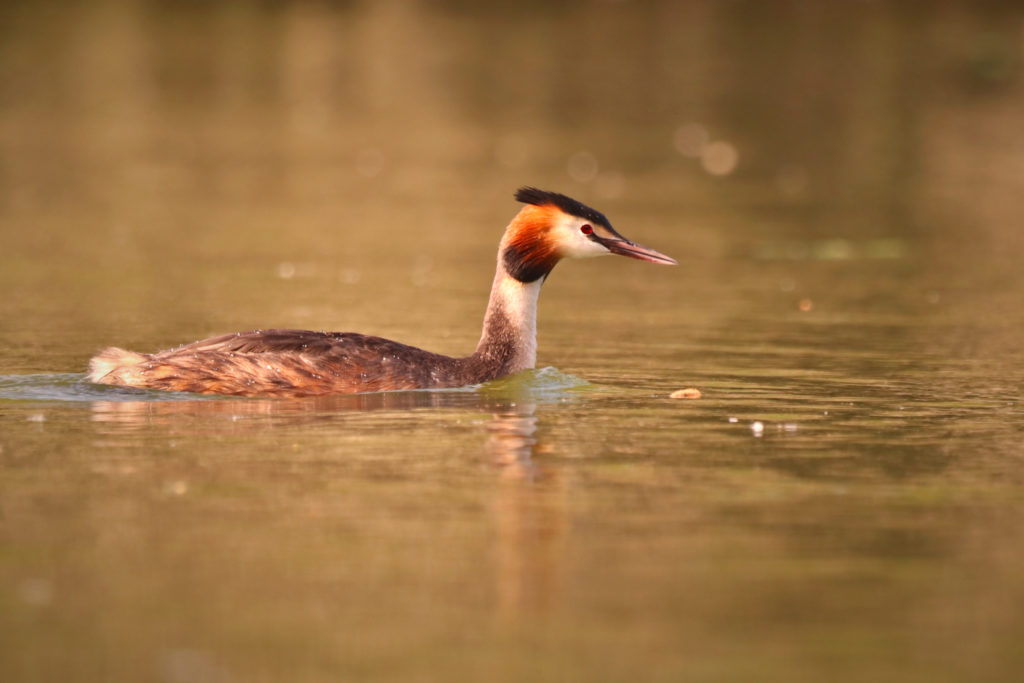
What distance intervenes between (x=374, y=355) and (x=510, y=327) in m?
1.33

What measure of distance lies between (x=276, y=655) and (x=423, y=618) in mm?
774

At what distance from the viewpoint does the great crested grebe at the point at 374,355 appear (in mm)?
13500

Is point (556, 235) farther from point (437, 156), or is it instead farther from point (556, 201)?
point (437, 156)

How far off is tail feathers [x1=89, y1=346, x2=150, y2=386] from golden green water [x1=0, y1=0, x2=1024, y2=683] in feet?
0.71

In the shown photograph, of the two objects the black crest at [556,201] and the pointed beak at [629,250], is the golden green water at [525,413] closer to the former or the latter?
the pointed beak at [629,250]

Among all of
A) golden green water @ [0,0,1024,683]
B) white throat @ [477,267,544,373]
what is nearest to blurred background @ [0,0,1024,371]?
golden green water @ [0,0,1024,683]

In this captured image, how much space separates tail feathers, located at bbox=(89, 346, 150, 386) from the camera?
13.6 meters

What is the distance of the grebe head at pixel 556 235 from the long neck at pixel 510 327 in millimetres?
176

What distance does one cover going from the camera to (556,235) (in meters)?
14.4

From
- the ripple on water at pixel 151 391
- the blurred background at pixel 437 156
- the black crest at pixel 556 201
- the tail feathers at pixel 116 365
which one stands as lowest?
A: the ripple on water at pixel 151 391

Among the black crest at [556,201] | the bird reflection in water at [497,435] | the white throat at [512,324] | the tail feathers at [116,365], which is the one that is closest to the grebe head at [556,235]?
the black crest at [556,201]

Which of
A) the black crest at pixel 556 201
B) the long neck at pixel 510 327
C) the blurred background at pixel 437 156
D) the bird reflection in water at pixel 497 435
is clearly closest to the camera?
the bird reflection in water at pixel 497 435

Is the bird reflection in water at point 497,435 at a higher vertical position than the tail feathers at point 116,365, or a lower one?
lower

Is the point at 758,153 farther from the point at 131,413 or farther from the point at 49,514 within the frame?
the point at 49,514
